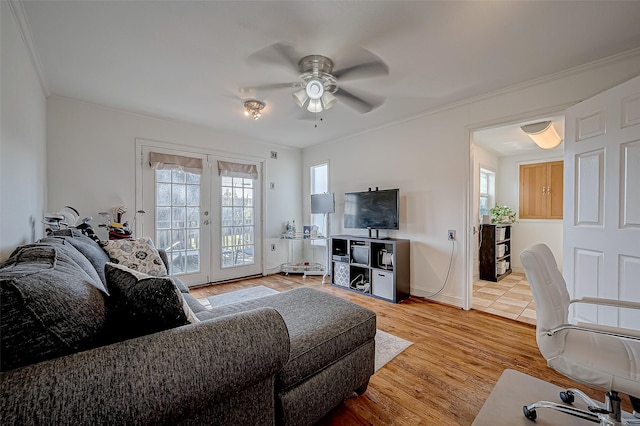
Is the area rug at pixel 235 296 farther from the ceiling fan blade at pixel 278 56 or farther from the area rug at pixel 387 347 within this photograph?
the ceiling fan blade at pixel 278 56

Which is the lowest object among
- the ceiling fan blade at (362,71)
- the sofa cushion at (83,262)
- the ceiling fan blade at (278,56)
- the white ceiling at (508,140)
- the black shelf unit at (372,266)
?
the black shelf unit at (372,266)

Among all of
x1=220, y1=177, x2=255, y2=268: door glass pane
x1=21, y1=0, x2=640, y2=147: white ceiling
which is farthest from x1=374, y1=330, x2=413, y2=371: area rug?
x1=220, y1=177, x2=255, y2=268: door glass pane

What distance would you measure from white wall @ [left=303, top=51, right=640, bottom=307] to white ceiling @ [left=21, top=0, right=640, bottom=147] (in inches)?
7.3

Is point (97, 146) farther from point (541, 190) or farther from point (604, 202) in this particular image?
point (541, 190)

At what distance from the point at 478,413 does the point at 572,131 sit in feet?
8.01

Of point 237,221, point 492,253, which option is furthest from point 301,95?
point 492,253

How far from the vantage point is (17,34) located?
1.74 m

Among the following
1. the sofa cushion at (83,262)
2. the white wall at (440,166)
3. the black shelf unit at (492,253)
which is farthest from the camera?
the black shelf unit at (492,253)

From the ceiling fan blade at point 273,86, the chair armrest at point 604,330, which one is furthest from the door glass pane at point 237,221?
the chair armrest at point 604,330

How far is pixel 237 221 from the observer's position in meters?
4.47

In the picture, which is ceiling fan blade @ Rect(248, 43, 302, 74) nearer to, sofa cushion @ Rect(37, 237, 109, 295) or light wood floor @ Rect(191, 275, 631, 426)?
sofa cushion @ Rect(37, 237, 109, 295)

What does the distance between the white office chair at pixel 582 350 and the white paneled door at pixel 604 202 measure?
2.89 feet

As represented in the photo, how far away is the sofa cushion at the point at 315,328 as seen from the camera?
4.10ft

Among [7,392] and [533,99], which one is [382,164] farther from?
[7,392]
